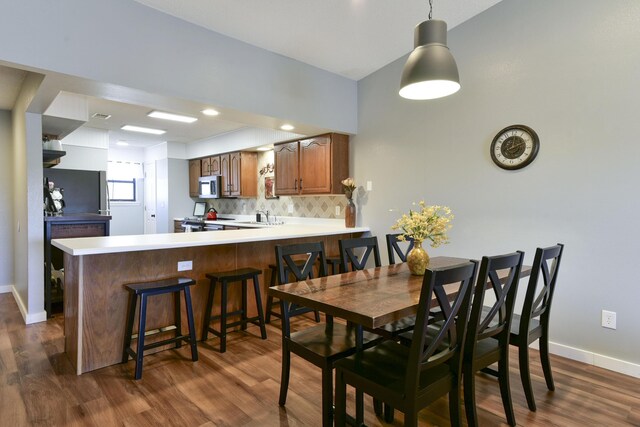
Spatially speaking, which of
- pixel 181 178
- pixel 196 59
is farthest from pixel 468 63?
pixel 181 178

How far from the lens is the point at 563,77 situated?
9.36 feet

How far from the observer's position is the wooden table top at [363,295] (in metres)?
1.55

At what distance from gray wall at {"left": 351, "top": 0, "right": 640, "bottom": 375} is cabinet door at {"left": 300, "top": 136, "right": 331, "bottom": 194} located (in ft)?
3.87

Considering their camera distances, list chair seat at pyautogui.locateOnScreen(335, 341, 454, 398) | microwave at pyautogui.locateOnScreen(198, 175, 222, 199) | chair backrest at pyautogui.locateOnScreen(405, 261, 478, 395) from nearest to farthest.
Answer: chair backrest at pyautogui.locateOnScreen(405, 261, 478, 395) → chair seat at pyautogui.locateOnScreen(335, 341, 454, 398) → microwave at pyautogui.locateOnScreen(198, 175, 222, 199)

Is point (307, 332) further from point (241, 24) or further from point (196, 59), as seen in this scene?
point (241, 24)

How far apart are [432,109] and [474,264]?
2.56 m

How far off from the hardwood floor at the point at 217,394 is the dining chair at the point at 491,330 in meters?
0.29

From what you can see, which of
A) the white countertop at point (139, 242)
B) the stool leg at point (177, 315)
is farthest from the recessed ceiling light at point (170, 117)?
the stool leg at point (177, 315)

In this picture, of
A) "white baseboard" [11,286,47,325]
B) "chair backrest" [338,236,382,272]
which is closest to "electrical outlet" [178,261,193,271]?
"chair backrest" [338,236,382,272]

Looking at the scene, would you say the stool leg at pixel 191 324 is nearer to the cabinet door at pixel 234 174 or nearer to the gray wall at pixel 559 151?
the gray wall at pixel 559 151

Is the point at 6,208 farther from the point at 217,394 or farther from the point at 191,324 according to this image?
the point at 217,394

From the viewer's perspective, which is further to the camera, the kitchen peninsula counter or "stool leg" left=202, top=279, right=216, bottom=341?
"stool leg" left=202, top=279, right=216, bottom=341

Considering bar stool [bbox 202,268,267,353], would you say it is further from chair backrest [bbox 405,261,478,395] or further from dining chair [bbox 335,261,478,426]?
chair backrest [bbox 405,261,478,395]

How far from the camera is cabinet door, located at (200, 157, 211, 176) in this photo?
705 cm
